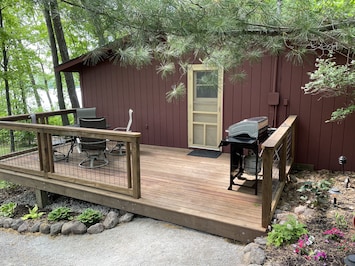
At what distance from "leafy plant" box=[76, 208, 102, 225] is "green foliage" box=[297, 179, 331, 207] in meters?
2.73

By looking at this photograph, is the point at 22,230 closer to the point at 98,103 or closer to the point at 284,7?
the point at 98,103

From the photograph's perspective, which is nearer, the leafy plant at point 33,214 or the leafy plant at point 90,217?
the leafy plant at point 90,217

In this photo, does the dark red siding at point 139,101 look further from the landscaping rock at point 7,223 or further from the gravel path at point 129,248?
the landscaping rock at point 7,223

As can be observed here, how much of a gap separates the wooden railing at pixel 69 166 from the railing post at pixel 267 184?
4.97 ft

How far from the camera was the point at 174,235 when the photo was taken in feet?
10.6

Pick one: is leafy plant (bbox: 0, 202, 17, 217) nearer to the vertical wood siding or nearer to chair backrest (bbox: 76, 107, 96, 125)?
chair backrest (bbox: 76, 107, 96, 125)

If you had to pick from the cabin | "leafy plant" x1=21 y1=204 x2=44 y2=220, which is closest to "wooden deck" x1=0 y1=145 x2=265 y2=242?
"leafy plant" x1=21 y1=204 x2=44 y2=220

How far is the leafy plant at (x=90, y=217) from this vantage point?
3703 mm

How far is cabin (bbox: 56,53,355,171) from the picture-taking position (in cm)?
480

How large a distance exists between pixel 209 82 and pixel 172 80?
1893 millimetres

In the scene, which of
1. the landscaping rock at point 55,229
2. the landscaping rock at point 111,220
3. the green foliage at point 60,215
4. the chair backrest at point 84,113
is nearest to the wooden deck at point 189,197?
the landscaping rock at point 111,220

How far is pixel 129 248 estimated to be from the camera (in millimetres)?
3080

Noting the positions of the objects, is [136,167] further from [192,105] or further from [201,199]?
[192,105]

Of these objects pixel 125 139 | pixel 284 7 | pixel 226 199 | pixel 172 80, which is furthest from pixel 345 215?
pixel 172 80
